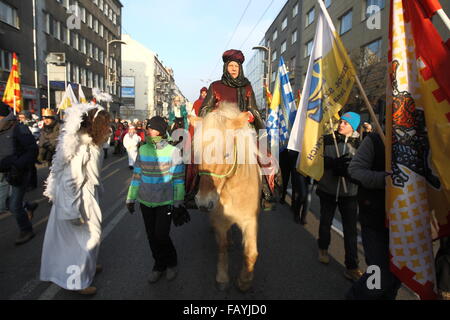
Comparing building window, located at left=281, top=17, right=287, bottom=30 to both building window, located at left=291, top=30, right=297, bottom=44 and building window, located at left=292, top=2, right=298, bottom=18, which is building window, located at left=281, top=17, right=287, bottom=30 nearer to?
building window, located at left=292, top=2, right=298, bottom=18

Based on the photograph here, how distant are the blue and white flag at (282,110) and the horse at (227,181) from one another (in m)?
3.01

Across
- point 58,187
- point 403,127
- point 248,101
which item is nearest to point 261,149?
point 248,101

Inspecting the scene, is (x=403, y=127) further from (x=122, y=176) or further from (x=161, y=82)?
(x=161, y=82)

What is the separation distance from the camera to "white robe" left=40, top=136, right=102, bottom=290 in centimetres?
295

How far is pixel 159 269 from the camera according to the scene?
3.45m

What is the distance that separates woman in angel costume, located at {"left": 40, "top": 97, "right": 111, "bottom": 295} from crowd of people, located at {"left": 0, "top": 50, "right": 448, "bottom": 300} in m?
0.01

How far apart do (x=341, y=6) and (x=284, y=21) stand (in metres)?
17.2

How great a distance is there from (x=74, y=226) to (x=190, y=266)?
1.50m

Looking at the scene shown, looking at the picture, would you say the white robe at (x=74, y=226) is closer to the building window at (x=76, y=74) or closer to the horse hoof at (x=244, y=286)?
the horse hoof at (x=244, y=286)

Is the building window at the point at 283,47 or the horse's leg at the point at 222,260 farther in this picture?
the building window at the point at 283,47

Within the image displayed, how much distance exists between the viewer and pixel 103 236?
184 inches

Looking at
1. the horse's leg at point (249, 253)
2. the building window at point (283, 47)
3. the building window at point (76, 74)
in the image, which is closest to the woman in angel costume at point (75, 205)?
the horse's leg at point (249, 253)

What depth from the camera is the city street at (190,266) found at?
3.11 m

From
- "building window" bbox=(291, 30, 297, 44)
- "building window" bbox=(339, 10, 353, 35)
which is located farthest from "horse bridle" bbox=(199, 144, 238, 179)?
"building window" bbox=(291, 30, 297, 44)
